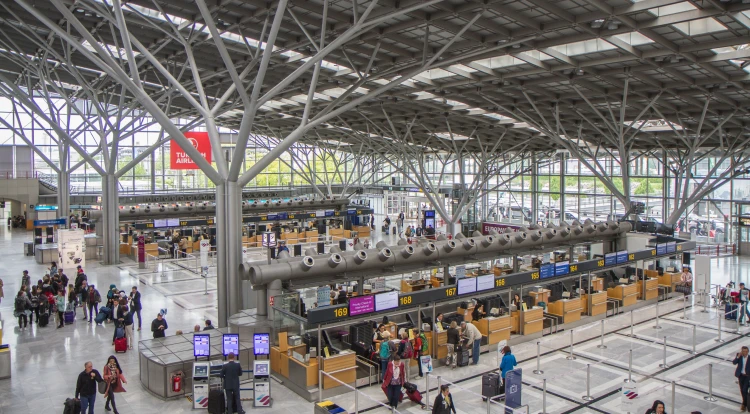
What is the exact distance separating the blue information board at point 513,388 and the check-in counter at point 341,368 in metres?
3.52

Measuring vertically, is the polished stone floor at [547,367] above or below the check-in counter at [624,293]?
below

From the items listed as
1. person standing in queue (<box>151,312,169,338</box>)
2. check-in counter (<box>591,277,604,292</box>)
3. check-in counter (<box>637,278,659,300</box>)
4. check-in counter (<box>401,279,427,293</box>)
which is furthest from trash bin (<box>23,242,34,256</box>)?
check-in counter (<box>637,278,659,300</box>)

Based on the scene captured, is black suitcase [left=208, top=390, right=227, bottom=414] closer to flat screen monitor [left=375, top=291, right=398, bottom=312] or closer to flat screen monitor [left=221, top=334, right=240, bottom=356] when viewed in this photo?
flat screen monitor [left=221, top=334, right=240, bottom=356]

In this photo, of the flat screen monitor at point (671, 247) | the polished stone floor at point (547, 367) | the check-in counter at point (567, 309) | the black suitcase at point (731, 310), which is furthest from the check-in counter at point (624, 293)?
the black suitcase at point (731, 310)

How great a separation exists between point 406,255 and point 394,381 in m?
5.60

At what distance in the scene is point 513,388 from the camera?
1169 cm

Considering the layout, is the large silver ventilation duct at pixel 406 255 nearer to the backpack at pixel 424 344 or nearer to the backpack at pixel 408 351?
the backpack at pixel 424 344

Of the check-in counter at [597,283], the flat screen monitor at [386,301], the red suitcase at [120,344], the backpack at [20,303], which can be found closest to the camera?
the flat screen monitor at [386,301]

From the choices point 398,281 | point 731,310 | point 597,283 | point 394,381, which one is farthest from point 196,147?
point 731,310

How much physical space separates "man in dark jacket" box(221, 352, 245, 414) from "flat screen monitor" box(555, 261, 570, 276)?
10.9m

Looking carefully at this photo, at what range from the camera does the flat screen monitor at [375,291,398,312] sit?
14.4 m


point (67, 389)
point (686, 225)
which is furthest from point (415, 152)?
point (67, 389)

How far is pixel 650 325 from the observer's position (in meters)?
18.5

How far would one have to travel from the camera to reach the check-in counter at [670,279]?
23.0 m
